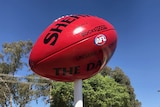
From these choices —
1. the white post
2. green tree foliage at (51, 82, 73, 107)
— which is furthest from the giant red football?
green tree foliage at (51, 82, 73, 107)

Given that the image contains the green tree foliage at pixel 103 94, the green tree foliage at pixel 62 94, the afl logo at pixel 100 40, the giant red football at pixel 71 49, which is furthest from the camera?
the green tree foliage at pixel 62 94

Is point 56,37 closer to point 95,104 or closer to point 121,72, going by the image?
point 95,104

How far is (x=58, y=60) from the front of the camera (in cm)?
625

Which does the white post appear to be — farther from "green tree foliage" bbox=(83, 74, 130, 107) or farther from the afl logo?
"green tree foliage" bbox=(83, 74, 130, 107)

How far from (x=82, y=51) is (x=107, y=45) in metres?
0.62

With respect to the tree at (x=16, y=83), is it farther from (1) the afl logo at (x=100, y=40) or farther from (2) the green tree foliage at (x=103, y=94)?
(1) the afl logo at (x=100, y=40)

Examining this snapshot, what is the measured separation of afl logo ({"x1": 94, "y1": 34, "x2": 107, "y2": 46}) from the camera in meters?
6.39

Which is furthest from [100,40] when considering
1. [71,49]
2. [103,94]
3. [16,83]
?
[16,83]

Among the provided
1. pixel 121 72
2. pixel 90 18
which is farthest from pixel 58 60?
pixel 121 72

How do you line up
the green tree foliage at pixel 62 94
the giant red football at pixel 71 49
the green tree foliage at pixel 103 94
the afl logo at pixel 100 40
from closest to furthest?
the giant red football at pixel 71 49, the afl logo at pixel 100 40, the green tree foliage at pixel 103 94, the green tree foliage at pixel 62 94

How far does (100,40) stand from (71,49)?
65 cm

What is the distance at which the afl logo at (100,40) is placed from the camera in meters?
6.39

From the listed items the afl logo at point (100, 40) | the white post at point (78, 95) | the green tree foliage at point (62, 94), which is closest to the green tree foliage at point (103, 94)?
the green tree foliage at point (62, 94)

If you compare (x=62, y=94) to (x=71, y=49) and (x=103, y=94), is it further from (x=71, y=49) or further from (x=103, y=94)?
(x=71, y=49)
